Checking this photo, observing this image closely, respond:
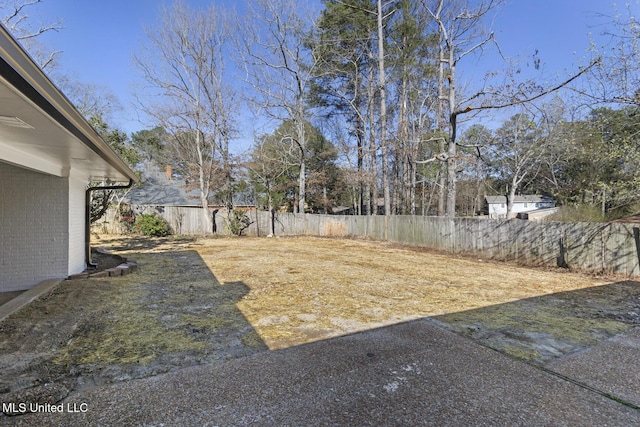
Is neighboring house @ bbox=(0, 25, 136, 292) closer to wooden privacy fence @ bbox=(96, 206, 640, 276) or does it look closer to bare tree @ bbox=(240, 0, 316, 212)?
wooden privacy fence @ bbox=(96, 206, 640, 276)

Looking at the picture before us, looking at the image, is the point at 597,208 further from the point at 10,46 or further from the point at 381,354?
the point at 10,46

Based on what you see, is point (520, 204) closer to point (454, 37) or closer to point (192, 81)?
point (454, 37)

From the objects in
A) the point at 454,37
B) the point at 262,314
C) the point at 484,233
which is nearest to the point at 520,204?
the point at 454,37

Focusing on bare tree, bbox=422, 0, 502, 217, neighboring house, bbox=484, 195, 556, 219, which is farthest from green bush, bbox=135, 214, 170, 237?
neighboring house, bbox=484, 195, 556, 219

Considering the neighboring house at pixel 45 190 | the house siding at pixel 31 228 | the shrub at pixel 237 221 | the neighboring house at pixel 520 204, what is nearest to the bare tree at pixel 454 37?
the shrub at pixel 237 221

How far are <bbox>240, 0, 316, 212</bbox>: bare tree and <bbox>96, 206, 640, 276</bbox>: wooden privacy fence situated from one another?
2.11 meters

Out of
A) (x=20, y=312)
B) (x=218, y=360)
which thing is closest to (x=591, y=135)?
(x=218, y=360)

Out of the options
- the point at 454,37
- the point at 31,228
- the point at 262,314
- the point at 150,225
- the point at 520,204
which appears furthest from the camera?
the point at 520,204

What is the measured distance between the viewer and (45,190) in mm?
4820

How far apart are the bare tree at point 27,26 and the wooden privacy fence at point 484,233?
7.16 m

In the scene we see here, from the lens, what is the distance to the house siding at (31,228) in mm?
4625

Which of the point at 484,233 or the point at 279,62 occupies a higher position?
the point at 279,62

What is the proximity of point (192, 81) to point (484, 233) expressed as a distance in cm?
1455

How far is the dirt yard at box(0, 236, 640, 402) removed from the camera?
8.71 ft
